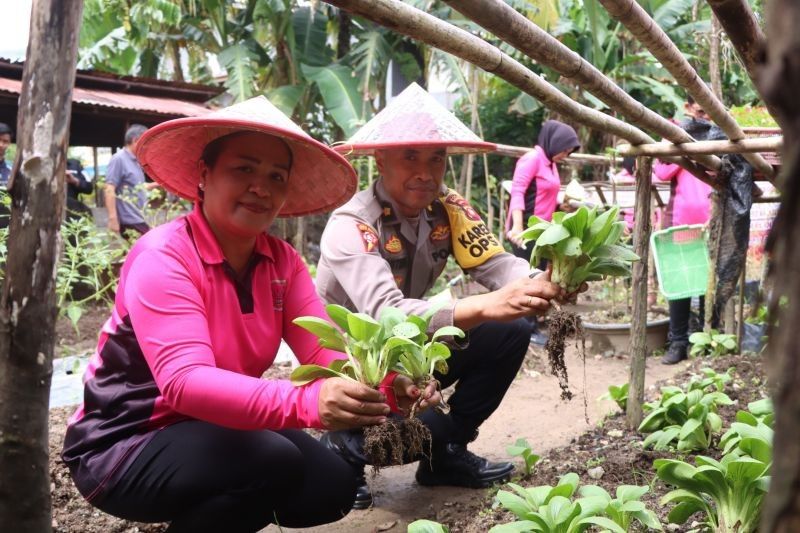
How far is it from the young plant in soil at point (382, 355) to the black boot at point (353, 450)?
795 mm

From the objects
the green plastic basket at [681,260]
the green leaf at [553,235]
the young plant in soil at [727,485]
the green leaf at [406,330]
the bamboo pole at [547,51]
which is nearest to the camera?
the bamboo pole at [547,51]

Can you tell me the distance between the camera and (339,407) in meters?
2.00

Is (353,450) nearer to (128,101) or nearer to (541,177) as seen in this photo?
(541,177)

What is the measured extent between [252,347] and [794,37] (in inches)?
82.7

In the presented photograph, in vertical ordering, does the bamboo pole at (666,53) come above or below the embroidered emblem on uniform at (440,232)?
above

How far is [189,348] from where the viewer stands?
206cm

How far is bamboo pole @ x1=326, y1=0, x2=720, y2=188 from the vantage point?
1864 mm

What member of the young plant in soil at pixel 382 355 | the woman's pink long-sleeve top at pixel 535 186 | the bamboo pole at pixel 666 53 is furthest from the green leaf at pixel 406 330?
the woman's pink long-sleeve top at pixel 535 186

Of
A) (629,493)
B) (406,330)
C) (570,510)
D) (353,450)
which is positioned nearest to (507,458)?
(353,450)

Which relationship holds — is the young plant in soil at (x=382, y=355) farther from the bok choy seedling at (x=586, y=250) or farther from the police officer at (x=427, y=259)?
the bok choy seedling at (x=586, y=250)

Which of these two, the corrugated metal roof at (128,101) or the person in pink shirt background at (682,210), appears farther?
the corrugated metal roof at (128,101)

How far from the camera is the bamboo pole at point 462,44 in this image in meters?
1.86

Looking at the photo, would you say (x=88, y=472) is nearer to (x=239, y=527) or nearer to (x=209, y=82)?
(x=239, y=527)

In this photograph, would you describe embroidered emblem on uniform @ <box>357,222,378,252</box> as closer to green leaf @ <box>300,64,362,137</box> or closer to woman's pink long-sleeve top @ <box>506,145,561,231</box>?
woman's pink long-sleeve top @ <box>506,145,561,231</box>
